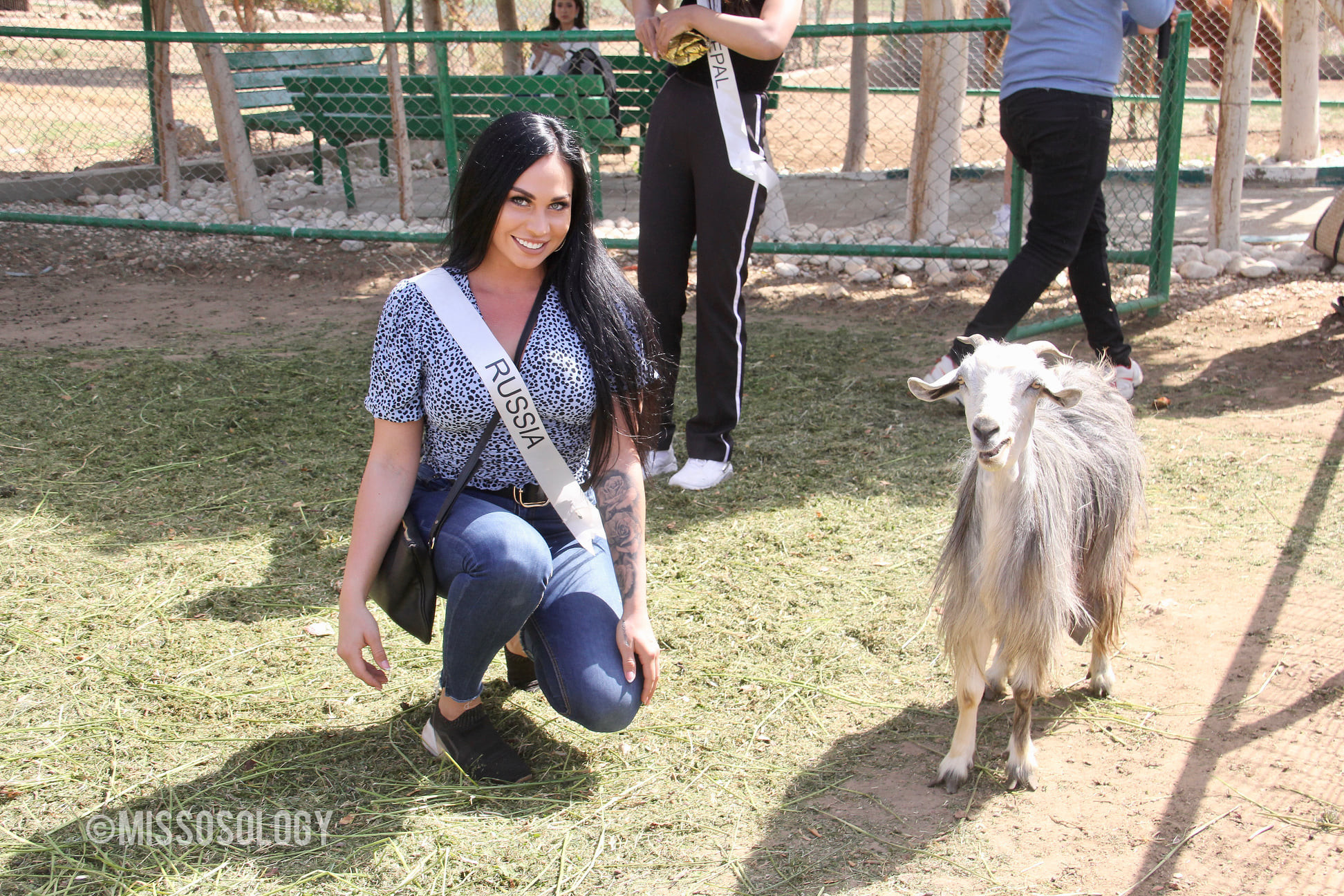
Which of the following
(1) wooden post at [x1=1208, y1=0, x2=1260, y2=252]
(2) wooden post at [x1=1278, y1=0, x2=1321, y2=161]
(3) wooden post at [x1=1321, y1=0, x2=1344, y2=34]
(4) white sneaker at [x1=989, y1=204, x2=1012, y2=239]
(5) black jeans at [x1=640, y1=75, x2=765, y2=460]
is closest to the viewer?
(5) black jeans at [x1=640, y1=75, x2=765, y2=460]

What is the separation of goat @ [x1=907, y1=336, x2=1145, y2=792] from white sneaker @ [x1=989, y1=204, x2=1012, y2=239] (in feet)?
16.1

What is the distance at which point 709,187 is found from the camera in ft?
12.9

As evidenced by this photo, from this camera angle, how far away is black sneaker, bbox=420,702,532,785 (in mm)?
2604

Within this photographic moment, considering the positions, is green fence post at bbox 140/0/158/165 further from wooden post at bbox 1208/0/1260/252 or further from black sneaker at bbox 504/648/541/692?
wooden post at bbox 1208/0/1260/252

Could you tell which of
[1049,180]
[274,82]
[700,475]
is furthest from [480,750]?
[274,82]

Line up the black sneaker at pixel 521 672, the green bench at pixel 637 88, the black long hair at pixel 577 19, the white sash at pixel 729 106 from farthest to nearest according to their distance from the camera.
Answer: the black long hair at pixel 577 19
the green bench at pixel 637 88
the white sash at pixel 729 106
the black sneaker at pixel 521 672

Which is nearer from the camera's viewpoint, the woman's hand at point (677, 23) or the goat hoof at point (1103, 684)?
the goat hoof at point (1103, 684)

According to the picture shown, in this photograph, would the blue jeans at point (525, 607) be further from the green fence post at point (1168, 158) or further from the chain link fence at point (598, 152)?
the green fence post at point (1168, 158)

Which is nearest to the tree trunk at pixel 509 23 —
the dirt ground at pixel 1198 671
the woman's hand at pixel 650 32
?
the dirt ground at pixel 1198 671

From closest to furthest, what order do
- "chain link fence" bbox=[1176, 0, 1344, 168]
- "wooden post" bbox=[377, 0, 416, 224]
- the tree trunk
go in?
"wooden post" bbox=[377, 0, 416, 224] < "chain link fence" bbox=[1176, 0, 1344, 168] < the tree trunk

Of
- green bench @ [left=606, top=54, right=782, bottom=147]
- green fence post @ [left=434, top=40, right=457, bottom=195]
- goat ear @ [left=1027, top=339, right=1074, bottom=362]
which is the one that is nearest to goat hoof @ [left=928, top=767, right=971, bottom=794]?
goat ear @ [left=1027, top=339, right=1074, bottom=362]

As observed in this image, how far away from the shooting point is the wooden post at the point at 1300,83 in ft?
29.9

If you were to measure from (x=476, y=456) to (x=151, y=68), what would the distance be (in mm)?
7585

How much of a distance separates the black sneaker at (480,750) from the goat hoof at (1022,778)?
117 centimetres
